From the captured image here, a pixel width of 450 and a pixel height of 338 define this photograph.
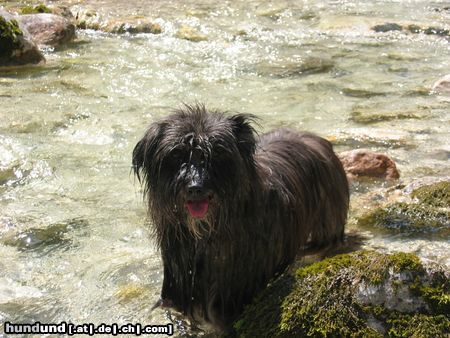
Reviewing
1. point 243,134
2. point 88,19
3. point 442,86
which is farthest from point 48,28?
point 243,134

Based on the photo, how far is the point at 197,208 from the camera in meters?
3.56

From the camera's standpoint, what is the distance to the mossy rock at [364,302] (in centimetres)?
344

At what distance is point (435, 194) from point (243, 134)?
2.45 m

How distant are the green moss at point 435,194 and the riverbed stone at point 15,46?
687 centimetres

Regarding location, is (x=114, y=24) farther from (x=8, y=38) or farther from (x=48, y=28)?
(x=8, y=38)

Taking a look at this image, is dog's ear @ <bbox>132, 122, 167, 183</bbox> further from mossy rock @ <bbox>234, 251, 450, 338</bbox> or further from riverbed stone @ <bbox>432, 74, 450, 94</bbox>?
riverbed stone @ <bbox>432, 74, 450, 94</bbox>

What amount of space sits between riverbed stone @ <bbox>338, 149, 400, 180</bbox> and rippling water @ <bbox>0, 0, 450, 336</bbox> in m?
0.20

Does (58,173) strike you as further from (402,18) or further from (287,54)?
(402,18)

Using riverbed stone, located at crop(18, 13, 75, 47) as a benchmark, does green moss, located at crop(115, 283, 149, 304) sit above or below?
below

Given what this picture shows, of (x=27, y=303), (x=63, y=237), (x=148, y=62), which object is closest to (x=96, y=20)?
(x=148, y=62)

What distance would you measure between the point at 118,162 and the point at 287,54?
505cm

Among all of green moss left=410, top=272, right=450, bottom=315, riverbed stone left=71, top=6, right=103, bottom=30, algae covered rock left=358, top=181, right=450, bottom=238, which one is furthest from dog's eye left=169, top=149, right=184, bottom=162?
riverbed stone left=71, top=6, right=103, bottom=30

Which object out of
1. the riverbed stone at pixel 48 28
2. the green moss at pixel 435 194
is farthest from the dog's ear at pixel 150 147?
the riverbed stone at pixel 48 28

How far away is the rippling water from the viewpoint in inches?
191
